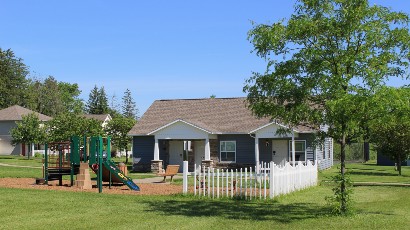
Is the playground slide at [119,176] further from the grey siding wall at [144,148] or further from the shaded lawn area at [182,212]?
the grey siding wall at [144,148]

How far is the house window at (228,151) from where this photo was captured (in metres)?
37.0

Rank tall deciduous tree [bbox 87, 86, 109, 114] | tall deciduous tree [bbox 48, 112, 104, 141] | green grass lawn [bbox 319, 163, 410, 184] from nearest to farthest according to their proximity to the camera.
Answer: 1. green grass lawn [bbox 319, 163, 410, 184]
2. tall deciduous tree [bbox 48, 112, 104, 141]
3. tall deciduous tree [bbox 87, 86, 109, 114]

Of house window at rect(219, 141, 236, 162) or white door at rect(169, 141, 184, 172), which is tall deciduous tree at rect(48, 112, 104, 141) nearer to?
white door at rect(169, 141, 184, 172)

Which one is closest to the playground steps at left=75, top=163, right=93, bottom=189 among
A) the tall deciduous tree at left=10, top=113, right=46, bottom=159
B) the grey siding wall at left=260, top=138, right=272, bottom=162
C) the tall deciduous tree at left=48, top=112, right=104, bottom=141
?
the grey siding wall at left=260, top=138, right=272, bottom=162

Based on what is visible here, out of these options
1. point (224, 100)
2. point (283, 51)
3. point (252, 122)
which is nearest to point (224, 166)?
point (252, 122)

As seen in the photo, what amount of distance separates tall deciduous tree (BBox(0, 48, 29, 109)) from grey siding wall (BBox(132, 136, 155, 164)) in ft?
192

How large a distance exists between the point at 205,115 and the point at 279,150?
22.2 feet

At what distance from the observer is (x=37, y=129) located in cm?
5641

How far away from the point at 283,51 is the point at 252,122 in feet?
76.3

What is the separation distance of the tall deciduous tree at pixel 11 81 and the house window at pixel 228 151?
63.2m

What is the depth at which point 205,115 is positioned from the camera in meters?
40.3

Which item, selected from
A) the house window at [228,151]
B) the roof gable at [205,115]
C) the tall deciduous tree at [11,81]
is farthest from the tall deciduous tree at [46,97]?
the house window at [228,151]

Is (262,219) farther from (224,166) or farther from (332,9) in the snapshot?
(224,166)

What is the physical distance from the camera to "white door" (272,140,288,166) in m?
36.1
